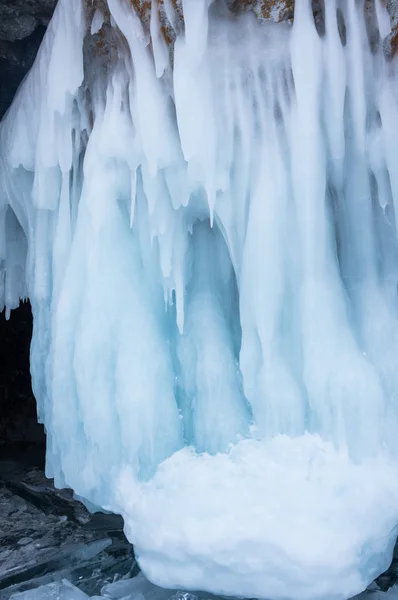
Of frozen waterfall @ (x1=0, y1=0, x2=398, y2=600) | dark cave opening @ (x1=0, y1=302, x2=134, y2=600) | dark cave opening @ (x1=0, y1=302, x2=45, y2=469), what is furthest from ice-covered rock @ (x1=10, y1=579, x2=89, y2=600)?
dark cave opening @ (x1=0, y1=302, x2=45, y2=469)

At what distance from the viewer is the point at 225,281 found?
8.34 ft

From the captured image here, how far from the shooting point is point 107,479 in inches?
90.3

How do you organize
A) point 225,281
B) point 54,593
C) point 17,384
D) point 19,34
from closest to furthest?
point 54,593
point 225,281
point 19,34
point 17,384

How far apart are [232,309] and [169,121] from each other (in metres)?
0.90

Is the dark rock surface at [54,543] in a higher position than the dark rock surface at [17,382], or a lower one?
lower

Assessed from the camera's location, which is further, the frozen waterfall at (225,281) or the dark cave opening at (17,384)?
the dark cave opening at (17,384)

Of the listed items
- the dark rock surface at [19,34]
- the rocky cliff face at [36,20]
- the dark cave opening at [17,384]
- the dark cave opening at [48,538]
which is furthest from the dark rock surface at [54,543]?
the dark rock surface at [19,34]

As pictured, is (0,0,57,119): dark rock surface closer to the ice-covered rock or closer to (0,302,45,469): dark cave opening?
the ice-covered rock

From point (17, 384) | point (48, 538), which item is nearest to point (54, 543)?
point (48, 538)

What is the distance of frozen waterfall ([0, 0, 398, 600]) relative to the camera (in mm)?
1979

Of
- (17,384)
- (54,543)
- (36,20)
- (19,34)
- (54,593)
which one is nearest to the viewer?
(54,593)

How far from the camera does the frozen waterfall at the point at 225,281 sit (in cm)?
198

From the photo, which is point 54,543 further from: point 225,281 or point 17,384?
point 17,384

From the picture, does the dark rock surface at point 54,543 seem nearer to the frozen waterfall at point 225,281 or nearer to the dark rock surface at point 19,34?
the frozen waterfall at point 225,281
